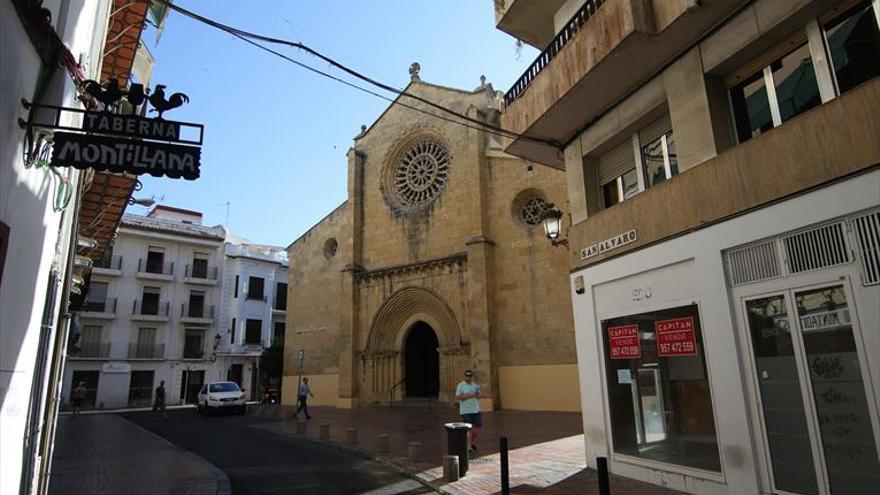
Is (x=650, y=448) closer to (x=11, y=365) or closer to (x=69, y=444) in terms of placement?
(x=11, y=365)

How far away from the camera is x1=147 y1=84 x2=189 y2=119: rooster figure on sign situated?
4.74 meters

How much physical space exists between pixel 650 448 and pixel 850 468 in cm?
261

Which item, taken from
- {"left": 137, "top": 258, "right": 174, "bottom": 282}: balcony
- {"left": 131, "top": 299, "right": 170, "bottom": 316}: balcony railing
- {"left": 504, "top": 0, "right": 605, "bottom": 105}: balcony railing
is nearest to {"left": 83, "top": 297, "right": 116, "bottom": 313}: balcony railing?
{"left": 131, "top": 299, "right": 170, "bottom": 316}: balcony railing

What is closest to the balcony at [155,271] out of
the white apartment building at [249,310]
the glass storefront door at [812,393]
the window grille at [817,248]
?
the white apartment building at [249,310]

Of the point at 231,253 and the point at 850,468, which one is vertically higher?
the point at 231,253

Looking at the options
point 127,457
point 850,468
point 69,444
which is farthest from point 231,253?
point 850,468

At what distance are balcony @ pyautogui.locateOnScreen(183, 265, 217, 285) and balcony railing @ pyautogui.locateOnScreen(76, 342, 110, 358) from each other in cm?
604

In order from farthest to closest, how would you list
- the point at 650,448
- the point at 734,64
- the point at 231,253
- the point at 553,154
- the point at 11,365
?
the point at 231,253
the point at 553,154
the point at 650,448
the point at 734,64
the point at 11,365

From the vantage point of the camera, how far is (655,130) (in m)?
7.52

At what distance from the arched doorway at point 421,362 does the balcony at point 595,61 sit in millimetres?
14999

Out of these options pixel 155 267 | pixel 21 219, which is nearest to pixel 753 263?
pixel 21 219

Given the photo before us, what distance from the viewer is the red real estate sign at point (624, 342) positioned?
24.0ft

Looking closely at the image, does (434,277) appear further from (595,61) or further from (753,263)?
(753,263)

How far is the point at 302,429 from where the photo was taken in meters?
14.2
